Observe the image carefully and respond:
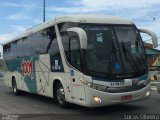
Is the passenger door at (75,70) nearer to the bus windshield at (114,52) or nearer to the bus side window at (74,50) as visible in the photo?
the bus side window at (74,50)

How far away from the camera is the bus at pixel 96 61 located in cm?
1205

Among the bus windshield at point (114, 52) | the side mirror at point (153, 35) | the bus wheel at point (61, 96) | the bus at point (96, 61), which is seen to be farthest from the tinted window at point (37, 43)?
the side mirror at point (153, 35)

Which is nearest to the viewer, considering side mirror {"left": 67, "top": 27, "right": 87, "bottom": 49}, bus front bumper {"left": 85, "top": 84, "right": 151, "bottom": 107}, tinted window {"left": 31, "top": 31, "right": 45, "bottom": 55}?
side mirror {"left": 67, "top": 27, "right": 87, "bottom": 49}

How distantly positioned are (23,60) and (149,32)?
7.37 metres

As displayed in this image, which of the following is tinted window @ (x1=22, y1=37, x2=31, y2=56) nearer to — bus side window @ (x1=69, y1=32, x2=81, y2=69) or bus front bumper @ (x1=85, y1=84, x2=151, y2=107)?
bus side window @ (x1=69, y1=32, x2=81, y2=69)

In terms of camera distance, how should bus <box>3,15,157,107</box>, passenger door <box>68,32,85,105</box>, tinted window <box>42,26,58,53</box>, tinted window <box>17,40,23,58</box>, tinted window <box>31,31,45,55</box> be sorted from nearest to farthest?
bus <box>3,15,157,107</box> < passenger door <box>68,32,85,105</box> < tinted window <box>42,26,58,53</box> < tinted window <box>31,31,45,55</box> < tinted window <box>17,40,23,58</box>

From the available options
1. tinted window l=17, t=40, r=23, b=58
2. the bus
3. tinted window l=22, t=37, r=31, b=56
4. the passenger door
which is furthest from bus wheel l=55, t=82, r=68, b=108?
tinted window l=17, t=40, r=23, b=58

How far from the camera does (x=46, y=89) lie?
1569cm

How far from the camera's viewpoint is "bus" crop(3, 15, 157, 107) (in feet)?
39.5

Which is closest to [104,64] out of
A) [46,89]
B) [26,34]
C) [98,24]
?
[98,24]

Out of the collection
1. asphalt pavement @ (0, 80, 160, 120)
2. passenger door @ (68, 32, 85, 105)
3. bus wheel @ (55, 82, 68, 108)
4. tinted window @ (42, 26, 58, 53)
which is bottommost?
asphalt pavement @ (0, 80, 160, 120)

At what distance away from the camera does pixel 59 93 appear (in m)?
14.3

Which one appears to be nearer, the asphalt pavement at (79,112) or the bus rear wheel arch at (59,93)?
the asphalt pavement at (79,112)

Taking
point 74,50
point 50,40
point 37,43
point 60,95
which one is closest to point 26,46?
point 37,43
